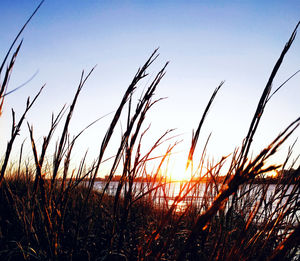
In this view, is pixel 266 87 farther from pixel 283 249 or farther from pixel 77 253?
Answer: pixel 77 253

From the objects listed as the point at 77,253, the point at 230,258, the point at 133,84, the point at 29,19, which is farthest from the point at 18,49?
the point at 77,253

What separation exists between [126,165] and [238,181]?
404 mm

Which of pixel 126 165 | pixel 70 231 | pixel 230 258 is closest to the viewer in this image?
pixel 230 258

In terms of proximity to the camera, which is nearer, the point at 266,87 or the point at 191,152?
the point at 266,87

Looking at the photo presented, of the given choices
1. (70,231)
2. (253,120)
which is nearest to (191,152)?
(253,120)

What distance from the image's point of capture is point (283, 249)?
0.30m

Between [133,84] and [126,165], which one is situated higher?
[133,84]

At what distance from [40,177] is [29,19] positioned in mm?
339

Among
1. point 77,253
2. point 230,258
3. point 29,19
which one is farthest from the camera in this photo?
point 77,253

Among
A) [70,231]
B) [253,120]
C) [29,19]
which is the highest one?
[29,19]

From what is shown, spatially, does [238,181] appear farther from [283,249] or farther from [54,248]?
[54,248]

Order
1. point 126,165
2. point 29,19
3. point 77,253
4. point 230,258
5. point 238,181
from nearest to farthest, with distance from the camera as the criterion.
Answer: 1. point 238,181
2. point 29,19
3. point 230,258
4. point 126,165
5. point 77,253

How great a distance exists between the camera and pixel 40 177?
0.54m

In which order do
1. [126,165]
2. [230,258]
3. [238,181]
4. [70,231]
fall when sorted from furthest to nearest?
1. [70,231]
2. [126,165]
3. [230,258]
4. [238,181]
